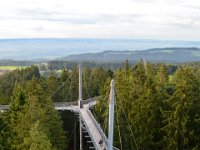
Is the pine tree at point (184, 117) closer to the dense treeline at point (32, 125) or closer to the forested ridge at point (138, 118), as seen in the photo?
the forested ridge at point (138, 118)

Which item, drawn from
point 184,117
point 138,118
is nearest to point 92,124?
point 138,118

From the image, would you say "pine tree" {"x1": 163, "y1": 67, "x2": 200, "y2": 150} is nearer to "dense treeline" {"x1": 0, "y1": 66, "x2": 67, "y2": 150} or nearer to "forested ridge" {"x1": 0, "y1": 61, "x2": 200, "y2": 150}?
"forested ridge" {"x1": 0, "y1": 61, "x2": 200, "y2": 150}

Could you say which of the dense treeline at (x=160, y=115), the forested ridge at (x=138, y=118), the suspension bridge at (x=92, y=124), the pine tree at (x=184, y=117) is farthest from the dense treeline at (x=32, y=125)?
the pine tree at (x=184, y=117)

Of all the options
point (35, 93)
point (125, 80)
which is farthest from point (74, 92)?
point (35, 93)

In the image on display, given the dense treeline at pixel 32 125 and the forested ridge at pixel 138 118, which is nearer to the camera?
the dense treeline at pixel 32 125

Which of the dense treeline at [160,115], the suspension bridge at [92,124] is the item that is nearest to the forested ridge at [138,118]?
the dense treeline at [160,115]

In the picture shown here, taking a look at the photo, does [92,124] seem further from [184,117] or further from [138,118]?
[184,117]

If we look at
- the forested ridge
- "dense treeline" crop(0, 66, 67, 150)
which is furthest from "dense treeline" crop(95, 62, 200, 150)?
"dense treeline" crop(0, 66, 67, 150)

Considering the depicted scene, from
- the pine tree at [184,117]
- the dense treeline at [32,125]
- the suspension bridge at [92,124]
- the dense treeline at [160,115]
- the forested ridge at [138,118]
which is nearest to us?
the suspension bridge at [92,124]

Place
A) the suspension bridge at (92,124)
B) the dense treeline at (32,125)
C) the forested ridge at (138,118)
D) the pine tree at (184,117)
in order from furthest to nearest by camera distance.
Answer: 1. the pine tree at (184,117)
2. the forested ridge at (138,118)
3. the dense treeline at (32,125)
4. the suspension bridge at (92,124)

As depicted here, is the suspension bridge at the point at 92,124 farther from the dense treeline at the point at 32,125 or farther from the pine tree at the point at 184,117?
the pine tree at the point at 184,117
